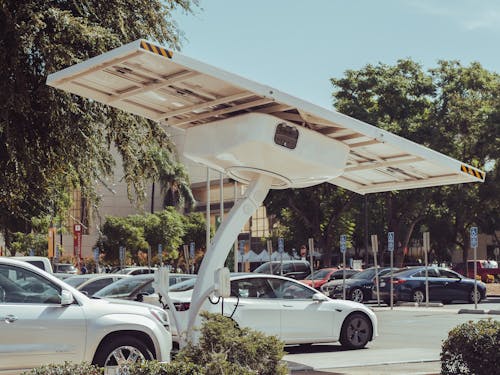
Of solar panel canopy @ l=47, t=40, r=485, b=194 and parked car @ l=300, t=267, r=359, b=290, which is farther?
parked car @ l=300, t=267, r=359, b=290

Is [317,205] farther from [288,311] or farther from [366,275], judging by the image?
[288,311]

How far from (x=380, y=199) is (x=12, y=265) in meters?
41.4

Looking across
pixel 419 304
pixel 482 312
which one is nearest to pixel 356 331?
pixel 482 312

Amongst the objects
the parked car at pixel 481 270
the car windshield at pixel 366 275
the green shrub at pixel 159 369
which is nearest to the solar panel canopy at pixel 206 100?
the green shrub at pixel 159 369

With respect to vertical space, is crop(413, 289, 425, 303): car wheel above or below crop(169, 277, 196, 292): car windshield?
below

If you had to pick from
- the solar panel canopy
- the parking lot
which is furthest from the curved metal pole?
the parking lot

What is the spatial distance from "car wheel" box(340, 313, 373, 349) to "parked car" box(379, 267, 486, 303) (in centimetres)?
1610

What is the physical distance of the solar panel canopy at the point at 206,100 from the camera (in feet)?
33.2

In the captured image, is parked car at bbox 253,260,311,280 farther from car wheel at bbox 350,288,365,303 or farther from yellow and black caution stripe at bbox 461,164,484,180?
yellow and black caution stripe at bbox 461,164,484,180

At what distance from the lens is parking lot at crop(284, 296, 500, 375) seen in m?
12.5

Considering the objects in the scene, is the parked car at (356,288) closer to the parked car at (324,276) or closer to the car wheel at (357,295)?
the car wheel at (357,295)

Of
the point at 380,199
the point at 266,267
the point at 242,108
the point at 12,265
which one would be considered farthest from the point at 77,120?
the point at 380,199

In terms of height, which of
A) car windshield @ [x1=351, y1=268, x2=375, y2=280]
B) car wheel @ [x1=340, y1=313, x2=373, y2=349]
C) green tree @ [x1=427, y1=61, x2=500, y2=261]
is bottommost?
car wheel @ [x1=340, y1=313, x2=373, y2=349]

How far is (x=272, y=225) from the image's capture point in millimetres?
84750
